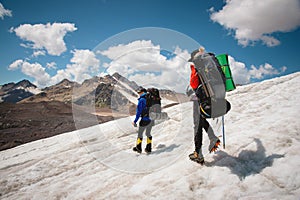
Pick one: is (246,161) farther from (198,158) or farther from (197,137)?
(197,137)

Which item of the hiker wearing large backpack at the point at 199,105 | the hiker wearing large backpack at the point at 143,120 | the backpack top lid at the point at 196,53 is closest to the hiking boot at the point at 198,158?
the hiker wearing large backpack at the point at 199,105

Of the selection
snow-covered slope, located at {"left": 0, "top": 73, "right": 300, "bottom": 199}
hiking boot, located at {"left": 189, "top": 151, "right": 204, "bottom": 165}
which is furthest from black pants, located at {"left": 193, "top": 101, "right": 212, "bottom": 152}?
snow-covered slope, located at {"left": 0, "top": 73, "right": 300, "bottom": 199}

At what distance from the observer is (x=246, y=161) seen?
425 cm

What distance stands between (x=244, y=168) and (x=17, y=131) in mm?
20668

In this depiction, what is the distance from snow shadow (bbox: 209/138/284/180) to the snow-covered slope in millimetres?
19

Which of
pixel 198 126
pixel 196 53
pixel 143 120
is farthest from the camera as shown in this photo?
pixel 143 120

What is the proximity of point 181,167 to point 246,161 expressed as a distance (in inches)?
61.1

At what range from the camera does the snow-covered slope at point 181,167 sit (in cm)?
349

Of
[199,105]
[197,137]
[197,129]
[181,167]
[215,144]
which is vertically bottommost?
[181,167]

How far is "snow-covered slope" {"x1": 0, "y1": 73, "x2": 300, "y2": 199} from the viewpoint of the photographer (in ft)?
11.5

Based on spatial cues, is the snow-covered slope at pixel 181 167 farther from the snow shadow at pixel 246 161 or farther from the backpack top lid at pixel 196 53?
the backpack top lid at pixel 196 53

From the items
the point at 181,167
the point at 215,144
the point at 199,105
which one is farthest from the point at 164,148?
the point at 199,105

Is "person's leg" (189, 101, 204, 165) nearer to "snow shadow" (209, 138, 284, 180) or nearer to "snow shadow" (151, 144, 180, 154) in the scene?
"snow shadow" (209, 138, 284, 180)

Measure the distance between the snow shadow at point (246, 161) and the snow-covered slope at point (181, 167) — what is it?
19mm
